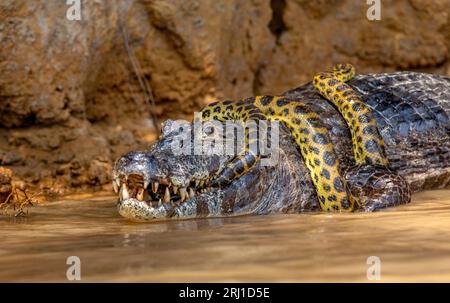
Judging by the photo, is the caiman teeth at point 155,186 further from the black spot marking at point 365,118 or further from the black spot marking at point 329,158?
the black spot marking at point 365,118

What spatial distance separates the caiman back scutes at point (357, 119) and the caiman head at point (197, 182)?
0.64 meters

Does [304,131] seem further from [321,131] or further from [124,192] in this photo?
[124,192]

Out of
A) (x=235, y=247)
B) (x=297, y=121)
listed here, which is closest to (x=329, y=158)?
(x=297, y=121)

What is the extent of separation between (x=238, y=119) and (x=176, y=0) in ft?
8.83

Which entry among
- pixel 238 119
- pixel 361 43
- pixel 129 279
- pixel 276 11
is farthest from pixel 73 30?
pixel 129 279

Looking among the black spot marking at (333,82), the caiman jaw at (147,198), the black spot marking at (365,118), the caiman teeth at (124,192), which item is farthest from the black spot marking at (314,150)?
the caiman teeth at (124,192)

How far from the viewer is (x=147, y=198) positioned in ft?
17.5

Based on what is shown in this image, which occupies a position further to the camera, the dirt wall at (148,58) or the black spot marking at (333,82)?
the dirt wall at (148,58)

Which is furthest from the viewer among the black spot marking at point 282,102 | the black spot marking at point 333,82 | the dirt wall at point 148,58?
the dirt wall at point 148,58

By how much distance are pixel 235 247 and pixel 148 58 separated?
192 inches

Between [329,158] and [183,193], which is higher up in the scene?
[329,158]

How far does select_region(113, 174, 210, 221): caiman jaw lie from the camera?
16.8ft

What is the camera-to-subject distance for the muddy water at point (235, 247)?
3377mm
